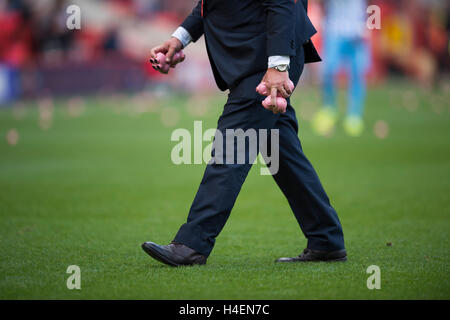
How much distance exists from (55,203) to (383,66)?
25987 mm

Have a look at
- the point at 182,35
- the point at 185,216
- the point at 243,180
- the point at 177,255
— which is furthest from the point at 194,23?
the point at 185,216

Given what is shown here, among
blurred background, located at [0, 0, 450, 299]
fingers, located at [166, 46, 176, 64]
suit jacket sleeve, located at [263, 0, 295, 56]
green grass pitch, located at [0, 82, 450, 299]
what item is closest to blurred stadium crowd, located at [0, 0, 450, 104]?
blurred background, located at [0, 0, 450, 299]

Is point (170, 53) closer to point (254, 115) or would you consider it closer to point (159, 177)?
point (254, 115)

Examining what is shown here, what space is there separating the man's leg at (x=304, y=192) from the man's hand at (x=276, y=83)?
313mm

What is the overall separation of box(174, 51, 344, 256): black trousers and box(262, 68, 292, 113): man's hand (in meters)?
0.17

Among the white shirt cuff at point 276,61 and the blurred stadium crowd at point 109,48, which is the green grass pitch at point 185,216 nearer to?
the white shirt cuff at point 276,61

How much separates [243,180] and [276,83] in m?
0.52

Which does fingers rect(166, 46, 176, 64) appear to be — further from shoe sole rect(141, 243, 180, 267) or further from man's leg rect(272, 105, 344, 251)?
shoe sole rect(141, 243, 180, 267)

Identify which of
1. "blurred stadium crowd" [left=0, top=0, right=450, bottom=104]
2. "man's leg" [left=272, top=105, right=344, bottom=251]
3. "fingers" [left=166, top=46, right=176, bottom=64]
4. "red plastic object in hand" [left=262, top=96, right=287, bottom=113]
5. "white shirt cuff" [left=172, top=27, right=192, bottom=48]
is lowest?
"man's leg" [left=272, top=105, right=344, bottom=251]

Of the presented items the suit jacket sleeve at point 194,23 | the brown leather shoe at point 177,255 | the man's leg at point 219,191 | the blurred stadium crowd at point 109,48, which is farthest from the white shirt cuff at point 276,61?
the blurred stadium crowd at point 109,48

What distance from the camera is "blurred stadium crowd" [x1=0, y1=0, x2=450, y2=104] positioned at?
18734mm

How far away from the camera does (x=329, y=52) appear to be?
11758 millimetres

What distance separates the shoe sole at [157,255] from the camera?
11.9 feet

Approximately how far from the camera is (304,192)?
3844 mm
